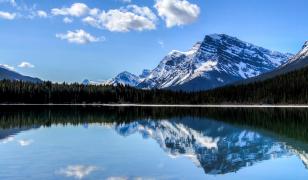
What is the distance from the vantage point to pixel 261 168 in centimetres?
3381

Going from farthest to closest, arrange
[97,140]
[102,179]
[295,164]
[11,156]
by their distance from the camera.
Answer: [97,140], [11,156], [295,164], [102,179]

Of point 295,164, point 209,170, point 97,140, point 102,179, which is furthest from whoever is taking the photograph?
point 97,140

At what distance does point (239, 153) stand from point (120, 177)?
16.8m

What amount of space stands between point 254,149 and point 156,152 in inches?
390

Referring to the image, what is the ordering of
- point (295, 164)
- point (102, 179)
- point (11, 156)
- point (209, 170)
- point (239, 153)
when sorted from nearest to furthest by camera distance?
point (102, 179), point (209, 170), point (295, 164), point (11, 156), point (239, 153)

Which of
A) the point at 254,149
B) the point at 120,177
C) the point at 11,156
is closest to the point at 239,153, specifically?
the point at 254,149

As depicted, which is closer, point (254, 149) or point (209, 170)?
point (209, 170)

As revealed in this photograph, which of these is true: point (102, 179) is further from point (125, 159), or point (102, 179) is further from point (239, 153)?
point (239, 153)

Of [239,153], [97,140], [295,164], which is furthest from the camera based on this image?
[97,140]

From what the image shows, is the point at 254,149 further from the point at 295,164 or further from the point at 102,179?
the point at 102,179

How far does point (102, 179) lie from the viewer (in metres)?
28.1

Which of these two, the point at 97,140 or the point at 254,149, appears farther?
the point at 97,140

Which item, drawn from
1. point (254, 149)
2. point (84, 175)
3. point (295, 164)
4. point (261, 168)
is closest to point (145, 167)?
point (84, 175)

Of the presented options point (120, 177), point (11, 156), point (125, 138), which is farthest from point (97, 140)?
point (120, 177)
